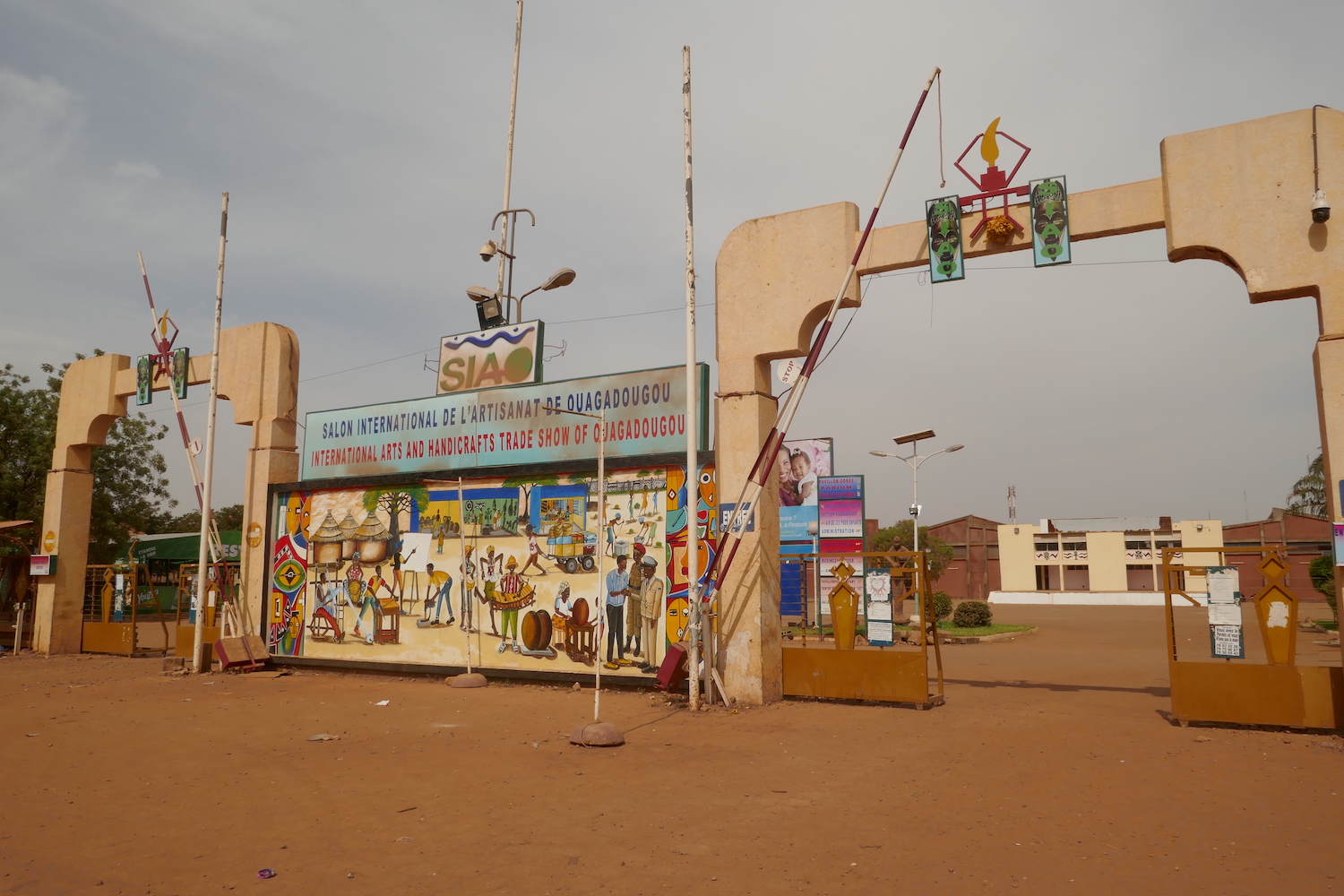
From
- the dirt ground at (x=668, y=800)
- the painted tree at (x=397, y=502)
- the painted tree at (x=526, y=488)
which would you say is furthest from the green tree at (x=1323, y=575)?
the painted tree at (x=397, y=502)

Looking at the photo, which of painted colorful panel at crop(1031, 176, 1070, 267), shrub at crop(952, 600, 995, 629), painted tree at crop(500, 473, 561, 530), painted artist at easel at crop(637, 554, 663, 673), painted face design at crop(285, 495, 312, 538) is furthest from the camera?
shrub at crop(952, 600, 995, 629)

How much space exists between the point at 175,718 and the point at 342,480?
6.38 metres

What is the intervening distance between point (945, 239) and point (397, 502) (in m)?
10.7

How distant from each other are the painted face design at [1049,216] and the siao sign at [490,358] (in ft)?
27.2

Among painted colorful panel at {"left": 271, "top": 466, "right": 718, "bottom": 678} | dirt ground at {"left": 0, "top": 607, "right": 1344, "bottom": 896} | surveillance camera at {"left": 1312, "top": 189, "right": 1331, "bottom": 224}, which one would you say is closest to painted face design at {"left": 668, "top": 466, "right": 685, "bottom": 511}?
painted colorful panel at {"left": 271, "top": 466, "right": 718, "bottom": 678}

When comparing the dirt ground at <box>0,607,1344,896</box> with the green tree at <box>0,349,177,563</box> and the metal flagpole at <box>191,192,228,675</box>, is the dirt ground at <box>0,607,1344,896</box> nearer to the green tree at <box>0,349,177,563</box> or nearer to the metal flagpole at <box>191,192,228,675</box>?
the metal flagpole at <box>191,192,228,675</box>

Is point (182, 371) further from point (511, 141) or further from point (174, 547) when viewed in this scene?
point (174, 547)

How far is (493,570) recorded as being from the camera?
49.1ft

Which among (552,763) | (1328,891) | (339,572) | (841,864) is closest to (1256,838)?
(1328,891)

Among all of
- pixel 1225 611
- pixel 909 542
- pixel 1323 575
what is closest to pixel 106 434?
pixel 1225 611

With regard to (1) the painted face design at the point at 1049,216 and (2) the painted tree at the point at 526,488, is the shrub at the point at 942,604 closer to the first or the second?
(2) the painted tree at the point at 526,488

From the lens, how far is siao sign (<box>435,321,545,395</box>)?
15.4 metres

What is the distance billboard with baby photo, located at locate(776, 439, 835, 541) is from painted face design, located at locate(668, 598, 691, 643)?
17.0 m

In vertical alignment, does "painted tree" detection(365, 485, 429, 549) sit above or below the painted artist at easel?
above
